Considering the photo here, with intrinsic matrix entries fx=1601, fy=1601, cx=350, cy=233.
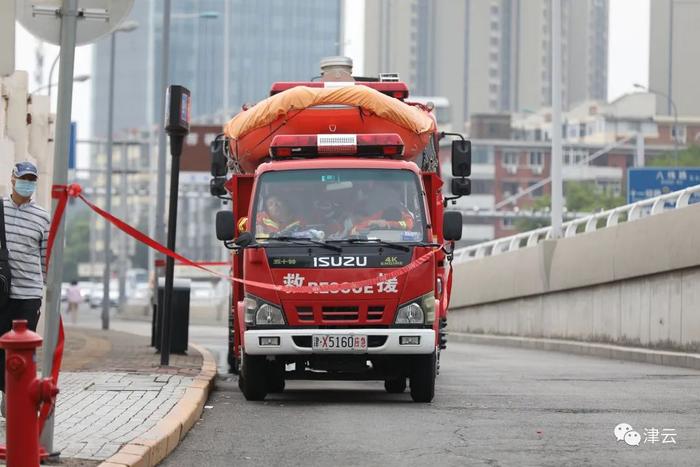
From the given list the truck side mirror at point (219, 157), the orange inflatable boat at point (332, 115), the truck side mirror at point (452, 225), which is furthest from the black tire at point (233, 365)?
the truck side mirror at point (452, 225)

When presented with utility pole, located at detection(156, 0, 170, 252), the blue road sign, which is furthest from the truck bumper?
the blue road sign

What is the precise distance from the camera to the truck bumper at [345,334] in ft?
45.8

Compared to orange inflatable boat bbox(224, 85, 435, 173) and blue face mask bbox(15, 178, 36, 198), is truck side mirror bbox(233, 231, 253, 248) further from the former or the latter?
blue face mask bbox(15, 178, 36, 198)

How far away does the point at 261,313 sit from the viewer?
14117 mm

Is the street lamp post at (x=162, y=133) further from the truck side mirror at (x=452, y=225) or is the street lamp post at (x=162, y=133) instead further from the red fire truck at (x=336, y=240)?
the truck side mirror at (x=452, y=225)

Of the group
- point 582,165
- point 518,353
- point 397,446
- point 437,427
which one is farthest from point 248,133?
point 582,165

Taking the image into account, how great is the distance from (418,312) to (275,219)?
5.15ft

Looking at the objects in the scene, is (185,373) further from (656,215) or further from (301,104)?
(656,215)

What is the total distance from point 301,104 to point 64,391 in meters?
3.81

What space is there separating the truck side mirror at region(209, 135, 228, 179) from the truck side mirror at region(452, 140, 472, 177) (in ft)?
7.92

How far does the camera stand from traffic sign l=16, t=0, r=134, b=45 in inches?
351

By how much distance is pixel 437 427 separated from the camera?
1197 centimetres

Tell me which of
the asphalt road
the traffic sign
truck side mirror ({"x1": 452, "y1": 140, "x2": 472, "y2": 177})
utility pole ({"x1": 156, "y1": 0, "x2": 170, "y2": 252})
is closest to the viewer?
the traffic sign

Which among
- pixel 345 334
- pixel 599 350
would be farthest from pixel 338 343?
pixel 599 350
